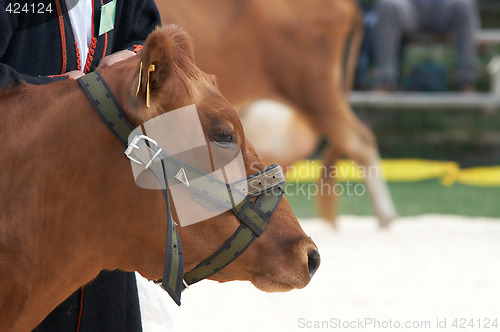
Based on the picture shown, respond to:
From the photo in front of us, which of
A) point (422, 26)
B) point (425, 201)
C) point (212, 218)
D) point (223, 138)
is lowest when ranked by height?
point (425, 201)

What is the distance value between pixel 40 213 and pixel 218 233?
390mm

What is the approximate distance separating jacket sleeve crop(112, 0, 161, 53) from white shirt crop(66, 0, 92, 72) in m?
0.12

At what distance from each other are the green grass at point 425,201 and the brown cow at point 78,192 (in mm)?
5485

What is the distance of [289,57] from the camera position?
19.8 ft

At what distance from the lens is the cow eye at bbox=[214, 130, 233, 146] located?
64.9 inches

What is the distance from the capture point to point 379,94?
365 inches

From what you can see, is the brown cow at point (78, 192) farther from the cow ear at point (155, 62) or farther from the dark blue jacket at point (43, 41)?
the dark blue jacket at point (43, 41)

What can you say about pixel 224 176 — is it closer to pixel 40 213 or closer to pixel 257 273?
pixel 257 273

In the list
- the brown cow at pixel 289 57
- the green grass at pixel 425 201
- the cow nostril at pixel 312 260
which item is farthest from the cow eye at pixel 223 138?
the green grass at pixel 425 201

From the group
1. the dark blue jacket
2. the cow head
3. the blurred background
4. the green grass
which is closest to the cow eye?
the cow head

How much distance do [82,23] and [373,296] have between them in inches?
98.6

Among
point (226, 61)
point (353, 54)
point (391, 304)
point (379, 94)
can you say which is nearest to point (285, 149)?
point (353, 54)

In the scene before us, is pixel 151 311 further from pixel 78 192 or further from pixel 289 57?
pixel 289 57

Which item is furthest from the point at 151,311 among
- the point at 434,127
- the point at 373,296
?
the point at 434,127
